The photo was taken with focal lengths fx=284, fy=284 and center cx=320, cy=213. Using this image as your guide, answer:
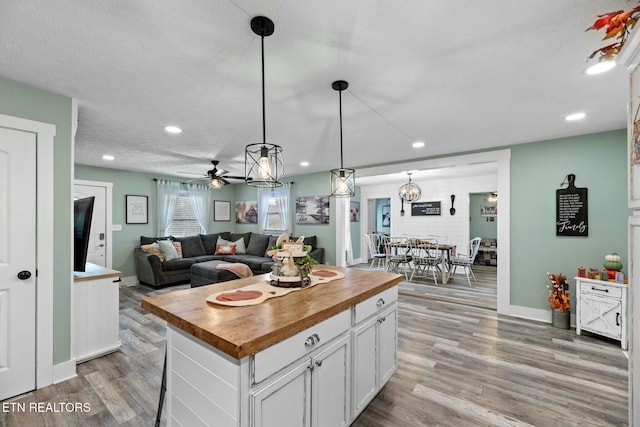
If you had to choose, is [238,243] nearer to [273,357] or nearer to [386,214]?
[386,214]

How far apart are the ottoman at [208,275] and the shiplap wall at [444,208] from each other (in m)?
5.31

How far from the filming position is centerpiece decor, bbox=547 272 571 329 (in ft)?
11.1

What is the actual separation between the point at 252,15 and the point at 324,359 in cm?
181

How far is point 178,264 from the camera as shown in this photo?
221 inches

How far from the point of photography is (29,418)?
6.24 feet

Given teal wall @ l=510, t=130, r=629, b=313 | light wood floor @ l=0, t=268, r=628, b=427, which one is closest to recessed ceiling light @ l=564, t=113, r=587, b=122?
teal wall @ l=510, t=130, r=629, b=313

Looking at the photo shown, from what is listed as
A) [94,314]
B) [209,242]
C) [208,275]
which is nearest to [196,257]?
[209,242]

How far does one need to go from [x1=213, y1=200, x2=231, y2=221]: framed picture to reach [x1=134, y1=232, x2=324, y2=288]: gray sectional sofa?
0.60 meters

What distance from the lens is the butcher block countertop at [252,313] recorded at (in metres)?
1.13

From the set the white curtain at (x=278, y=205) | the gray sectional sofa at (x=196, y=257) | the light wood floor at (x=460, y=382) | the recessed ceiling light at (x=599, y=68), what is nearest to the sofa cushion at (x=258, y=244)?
the gray sectional sofa at (x=196, y=257)

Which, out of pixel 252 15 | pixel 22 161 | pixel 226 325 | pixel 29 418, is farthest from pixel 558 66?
pixel 29 418

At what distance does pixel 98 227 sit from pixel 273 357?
5.86 m

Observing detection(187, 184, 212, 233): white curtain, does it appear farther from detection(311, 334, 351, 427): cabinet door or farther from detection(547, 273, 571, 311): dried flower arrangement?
detection(547, 273, 571, 311): dried flower arrangement

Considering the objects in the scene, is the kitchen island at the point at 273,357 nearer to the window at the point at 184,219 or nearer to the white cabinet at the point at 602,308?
the white cabinet at the point at 602,308
